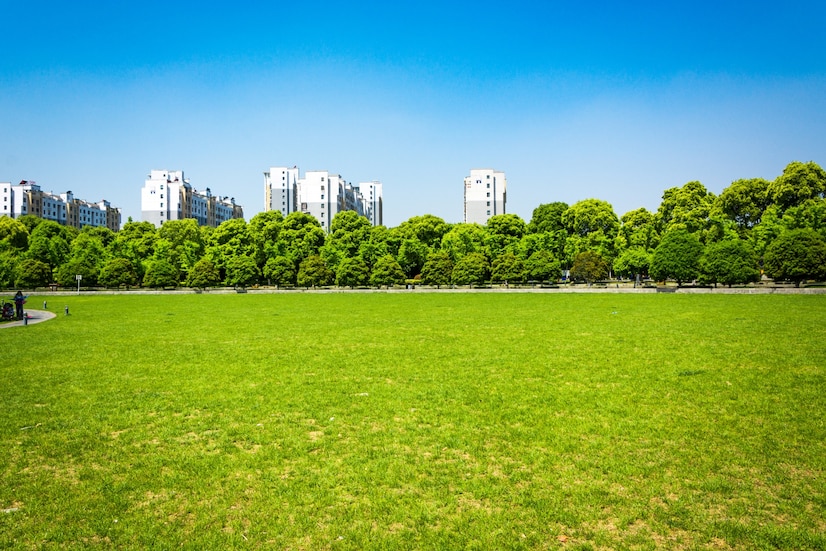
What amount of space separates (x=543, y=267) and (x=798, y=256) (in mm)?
28692

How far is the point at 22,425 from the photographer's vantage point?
9391mm

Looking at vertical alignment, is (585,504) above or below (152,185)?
below

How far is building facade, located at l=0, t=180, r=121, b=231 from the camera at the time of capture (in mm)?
140750

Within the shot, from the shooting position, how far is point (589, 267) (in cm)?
7288

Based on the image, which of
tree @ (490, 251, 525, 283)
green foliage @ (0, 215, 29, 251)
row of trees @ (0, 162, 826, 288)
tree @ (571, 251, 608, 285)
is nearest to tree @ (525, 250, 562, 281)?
row of trees @ (0, 162, 826, 288)

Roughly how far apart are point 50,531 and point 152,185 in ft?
529

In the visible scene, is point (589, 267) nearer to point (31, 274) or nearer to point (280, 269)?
point (280, 269)

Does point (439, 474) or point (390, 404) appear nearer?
point (439, 474)

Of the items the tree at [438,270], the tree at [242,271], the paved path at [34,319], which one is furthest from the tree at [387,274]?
the paved path at [34,319]

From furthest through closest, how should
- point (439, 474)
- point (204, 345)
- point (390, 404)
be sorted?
point (204, 345) < point (390, 404) < point (439, 474)

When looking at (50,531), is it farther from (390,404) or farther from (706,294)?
(706,294)

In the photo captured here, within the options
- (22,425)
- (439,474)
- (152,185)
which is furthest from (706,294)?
(152,185)

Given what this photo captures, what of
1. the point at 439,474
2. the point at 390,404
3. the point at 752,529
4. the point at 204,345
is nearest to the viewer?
the point at 752,529

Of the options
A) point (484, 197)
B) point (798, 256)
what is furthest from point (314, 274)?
point (484, 197)
